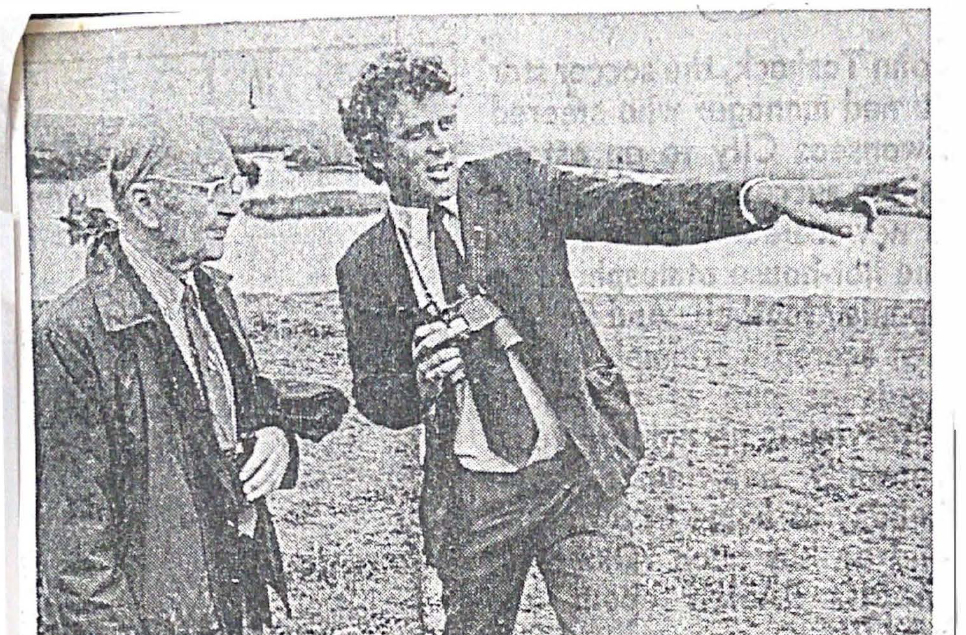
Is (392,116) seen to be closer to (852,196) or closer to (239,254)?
(239,254)

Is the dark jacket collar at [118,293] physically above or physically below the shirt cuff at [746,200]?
below

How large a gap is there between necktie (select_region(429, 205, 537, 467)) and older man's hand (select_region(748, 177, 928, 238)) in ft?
0.53

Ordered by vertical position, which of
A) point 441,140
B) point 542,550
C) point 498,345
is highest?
point 441,140

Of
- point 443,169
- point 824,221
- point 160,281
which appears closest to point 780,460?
point 824,221

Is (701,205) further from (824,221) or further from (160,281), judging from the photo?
(160,281)

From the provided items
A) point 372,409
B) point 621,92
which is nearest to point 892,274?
point 621,92

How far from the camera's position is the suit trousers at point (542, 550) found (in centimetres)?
56

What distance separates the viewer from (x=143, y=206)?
22.5 inches

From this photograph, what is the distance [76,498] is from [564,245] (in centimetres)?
29

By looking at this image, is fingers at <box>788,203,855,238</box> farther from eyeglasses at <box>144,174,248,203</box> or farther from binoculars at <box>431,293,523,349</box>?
eyeglasses at <box>144,174,248,203</box>

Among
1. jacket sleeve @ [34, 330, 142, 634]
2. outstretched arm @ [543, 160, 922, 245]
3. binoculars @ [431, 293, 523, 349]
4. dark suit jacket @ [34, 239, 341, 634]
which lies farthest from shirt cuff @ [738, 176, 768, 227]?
jacket sleeve @ [34, 330, 142, 634]

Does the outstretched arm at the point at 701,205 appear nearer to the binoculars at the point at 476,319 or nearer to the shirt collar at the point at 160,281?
the binoculars at the point at 476,319

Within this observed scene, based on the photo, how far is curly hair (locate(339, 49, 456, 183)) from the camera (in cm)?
56

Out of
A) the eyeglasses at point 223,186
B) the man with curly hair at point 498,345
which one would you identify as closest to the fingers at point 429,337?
the man with curly hair at point 498,345
